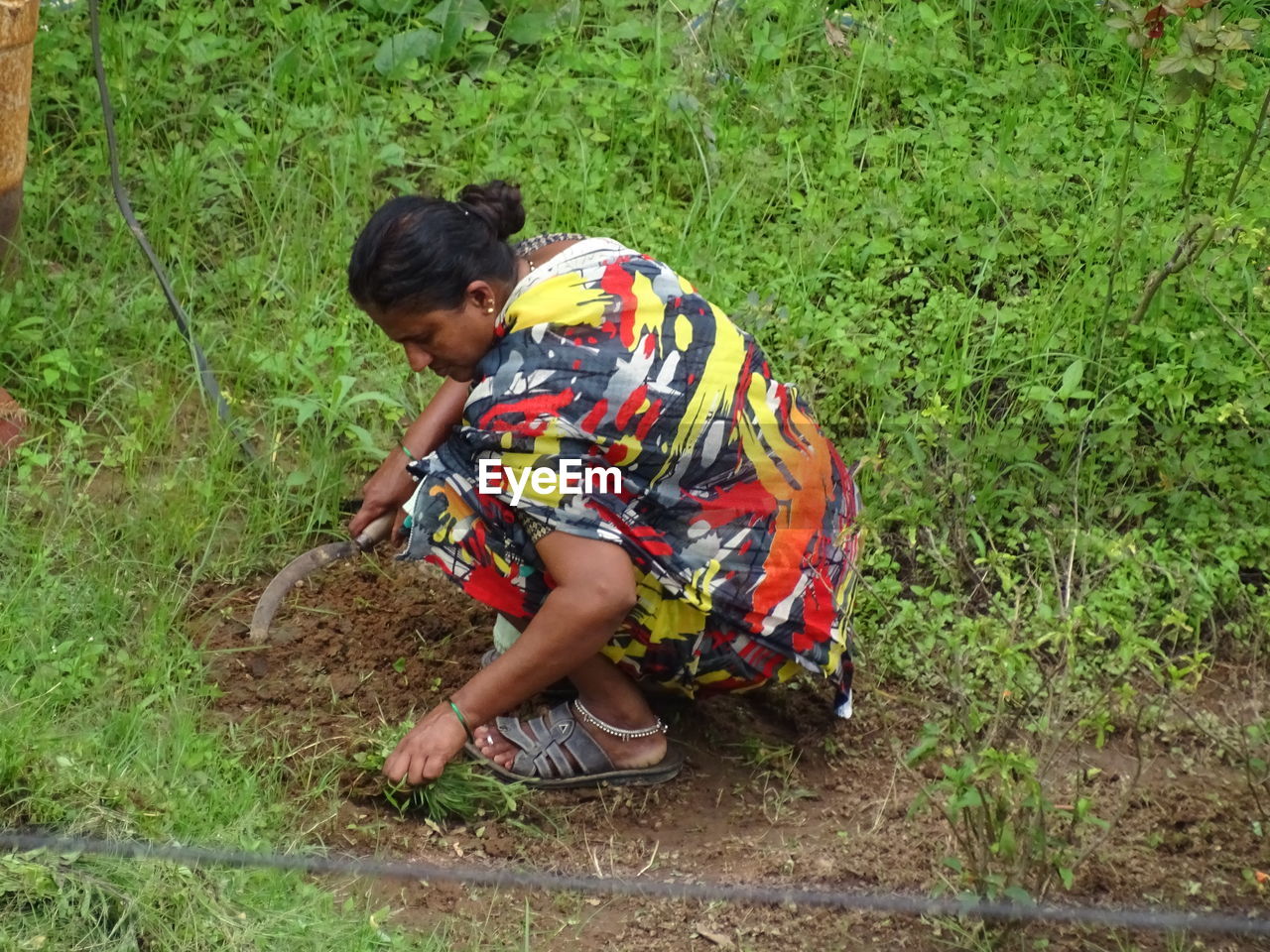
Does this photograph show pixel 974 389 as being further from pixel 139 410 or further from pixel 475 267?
pixel 139 410

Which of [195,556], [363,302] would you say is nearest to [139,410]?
[195,556]

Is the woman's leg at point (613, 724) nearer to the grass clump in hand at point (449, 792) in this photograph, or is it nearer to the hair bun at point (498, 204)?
the grass clump in hand at point (449, 792)

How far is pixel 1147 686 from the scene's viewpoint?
10.6 feet

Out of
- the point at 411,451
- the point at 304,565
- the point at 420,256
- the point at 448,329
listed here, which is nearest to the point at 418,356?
the point at 448,329

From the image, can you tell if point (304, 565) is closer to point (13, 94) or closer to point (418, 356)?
point (418, 356)

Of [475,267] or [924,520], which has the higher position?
[475,267]

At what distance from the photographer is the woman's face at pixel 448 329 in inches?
102

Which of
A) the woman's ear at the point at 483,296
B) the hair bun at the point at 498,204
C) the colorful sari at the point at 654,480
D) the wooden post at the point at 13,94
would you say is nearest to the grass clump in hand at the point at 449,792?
the colorful sari at the point at 654,480

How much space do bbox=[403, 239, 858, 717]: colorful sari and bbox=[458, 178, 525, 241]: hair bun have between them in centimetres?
12

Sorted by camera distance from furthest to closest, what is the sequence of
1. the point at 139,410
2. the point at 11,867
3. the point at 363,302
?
the point at 139,410
the point at 363,302
the point at 11,867

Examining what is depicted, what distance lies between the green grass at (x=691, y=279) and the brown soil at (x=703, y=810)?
0.13 metres

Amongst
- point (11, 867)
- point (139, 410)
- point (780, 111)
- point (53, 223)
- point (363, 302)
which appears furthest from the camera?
point (780, 111)

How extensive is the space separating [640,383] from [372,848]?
1.00 meters

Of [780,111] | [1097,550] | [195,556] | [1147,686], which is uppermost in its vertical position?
[780,111]
